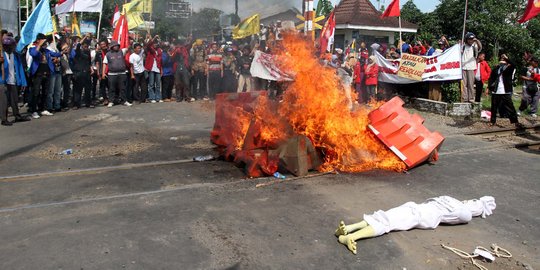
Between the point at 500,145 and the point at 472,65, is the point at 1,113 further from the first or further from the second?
the point at 472,65

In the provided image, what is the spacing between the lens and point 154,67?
14562 mm

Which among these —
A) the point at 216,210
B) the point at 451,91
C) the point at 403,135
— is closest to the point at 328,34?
the point at 451,91

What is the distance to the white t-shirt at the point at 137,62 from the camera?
14062 mm

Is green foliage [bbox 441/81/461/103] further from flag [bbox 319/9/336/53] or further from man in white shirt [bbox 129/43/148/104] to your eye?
man in white shirt [bbox 129/43/148/104]

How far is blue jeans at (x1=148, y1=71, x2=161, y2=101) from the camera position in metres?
14.8


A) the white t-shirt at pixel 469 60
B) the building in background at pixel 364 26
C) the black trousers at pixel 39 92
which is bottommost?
the black trousers at pixel 39 92

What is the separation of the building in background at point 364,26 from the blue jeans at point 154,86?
13425mm

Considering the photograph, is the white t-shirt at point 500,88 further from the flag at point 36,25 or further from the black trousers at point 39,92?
the black trousers at point 39,92

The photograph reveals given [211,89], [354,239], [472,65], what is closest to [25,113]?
[211,89]

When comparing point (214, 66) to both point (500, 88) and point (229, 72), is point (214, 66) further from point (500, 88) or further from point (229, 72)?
point (500, 88)

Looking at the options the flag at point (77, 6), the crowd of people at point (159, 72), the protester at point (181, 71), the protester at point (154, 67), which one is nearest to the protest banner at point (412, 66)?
the crowd of people at point (159, 72)

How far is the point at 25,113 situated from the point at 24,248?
31.0 ft

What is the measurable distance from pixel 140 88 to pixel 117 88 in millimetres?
883

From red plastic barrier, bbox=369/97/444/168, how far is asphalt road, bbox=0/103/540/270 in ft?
0.98
